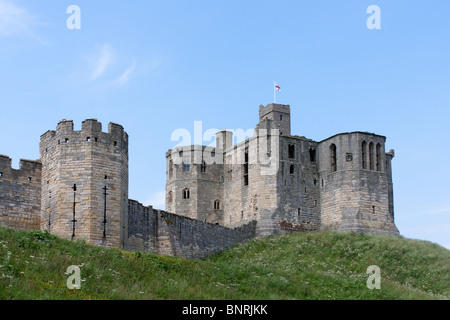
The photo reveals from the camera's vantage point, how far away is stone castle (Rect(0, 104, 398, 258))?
120 feet

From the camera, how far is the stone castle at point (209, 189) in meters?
36.6

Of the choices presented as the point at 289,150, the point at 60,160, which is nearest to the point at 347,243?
the point at 289,150

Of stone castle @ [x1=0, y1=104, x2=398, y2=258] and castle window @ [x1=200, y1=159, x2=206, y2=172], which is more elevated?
castle window @ [x1=200, y1=159, x2=206, y2=172]

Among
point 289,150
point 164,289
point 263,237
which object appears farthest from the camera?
point 289,150

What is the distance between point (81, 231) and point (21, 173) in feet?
16.6

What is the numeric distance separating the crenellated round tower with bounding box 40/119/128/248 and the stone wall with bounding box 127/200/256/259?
4.18 meters

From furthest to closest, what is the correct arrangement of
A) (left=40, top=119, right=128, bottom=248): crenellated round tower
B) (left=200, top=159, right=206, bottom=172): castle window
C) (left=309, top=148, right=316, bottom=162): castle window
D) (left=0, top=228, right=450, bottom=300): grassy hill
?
(left=200, top=159, right=206, bottom=172): castle window < (left=309, top=148, right=316, bottom=162): castle window < (left=40, top=119, right=128, bottom=248): crenellated round tower < (left=0, top=228, right=450, bottom=300): grassy hill

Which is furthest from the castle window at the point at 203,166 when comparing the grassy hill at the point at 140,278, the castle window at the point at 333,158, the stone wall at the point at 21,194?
the grassy hill at the point at 140,278

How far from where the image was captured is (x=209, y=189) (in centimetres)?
6550

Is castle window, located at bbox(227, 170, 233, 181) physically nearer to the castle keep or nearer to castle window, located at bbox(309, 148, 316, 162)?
the castle keep

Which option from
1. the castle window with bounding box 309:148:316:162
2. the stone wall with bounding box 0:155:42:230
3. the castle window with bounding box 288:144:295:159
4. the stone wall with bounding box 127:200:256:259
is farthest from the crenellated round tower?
the castle window with bounding box 309:148:316:162

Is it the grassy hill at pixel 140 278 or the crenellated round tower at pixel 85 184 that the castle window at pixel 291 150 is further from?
the grassy hill at pixel 140 278

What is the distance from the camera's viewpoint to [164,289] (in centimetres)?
2689
